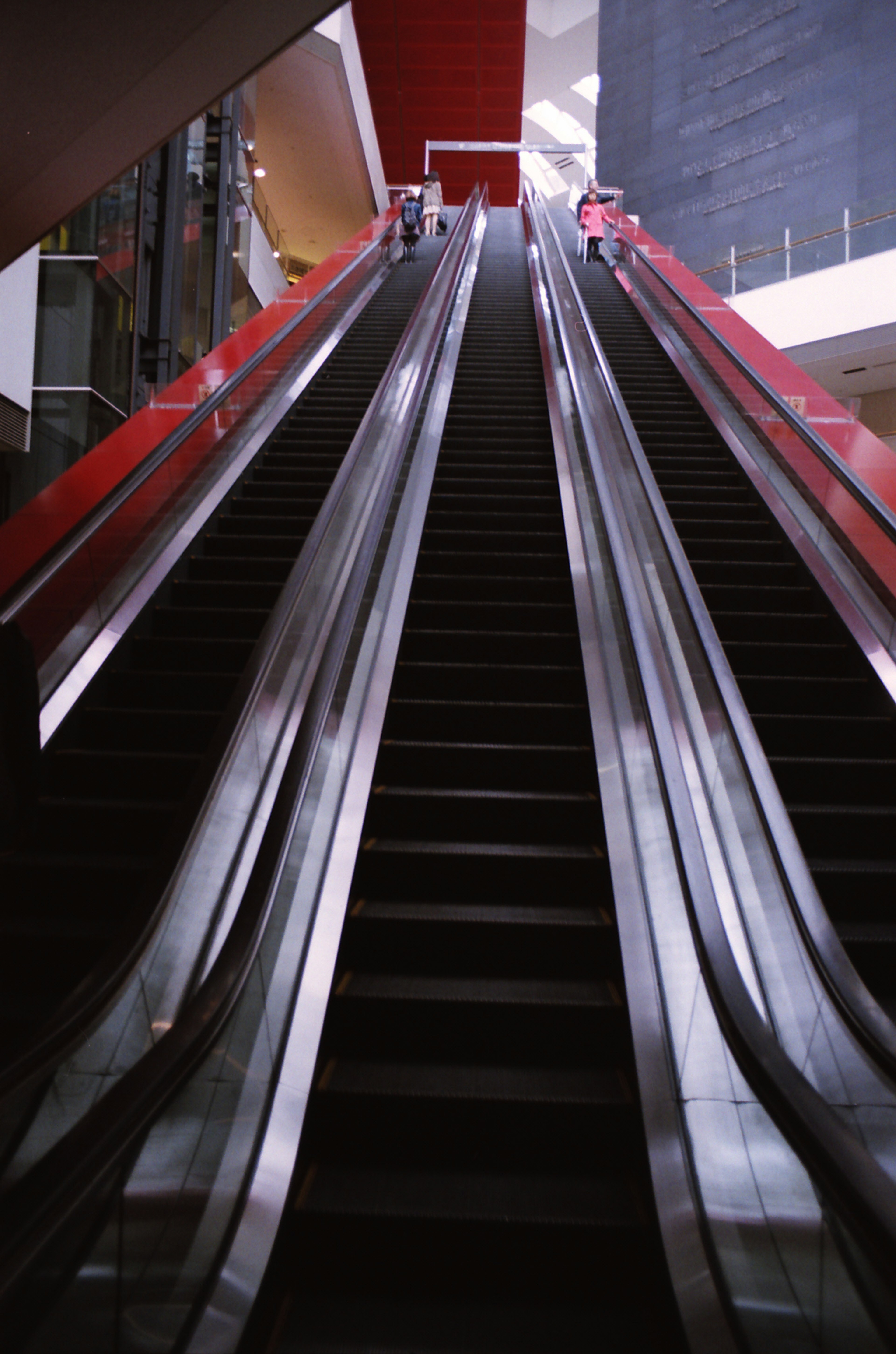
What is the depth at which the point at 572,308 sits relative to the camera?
8.43 meters

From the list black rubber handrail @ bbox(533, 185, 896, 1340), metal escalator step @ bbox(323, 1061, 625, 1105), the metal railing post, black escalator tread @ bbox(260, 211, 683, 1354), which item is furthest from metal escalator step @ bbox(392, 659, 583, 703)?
the metal railing post

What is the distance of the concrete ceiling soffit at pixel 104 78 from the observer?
3.10m

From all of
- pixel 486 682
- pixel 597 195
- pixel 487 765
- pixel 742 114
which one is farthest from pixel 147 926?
pixel 742 114

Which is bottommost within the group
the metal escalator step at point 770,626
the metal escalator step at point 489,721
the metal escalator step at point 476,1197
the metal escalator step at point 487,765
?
the metal escalator step at point 476,1197

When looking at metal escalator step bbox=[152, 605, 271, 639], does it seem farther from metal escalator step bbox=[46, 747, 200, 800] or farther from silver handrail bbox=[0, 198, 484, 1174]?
metal escalator step bbox=[46, 747, 200, 800]

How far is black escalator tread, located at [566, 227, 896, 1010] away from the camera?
120 inches

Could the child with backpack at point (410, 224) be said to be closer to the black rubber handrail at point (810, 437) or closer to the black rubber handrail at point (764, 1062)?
the black rubber handrail at point (810, 437)

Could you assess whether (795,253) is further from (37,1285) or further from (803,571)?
(37,1285)

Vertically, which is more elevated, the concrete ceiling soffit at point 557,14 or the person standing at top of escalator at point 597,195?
the concrete ceiling soffit at point 557,14

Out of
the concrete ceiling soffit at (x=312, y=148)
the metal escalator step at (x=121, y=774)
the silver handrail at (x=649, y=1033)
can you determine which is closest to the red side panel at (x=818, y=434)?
the silver handrail at (x=649, y=1033)

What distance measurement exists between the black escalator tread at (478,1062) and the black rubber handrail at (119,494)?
1.55 metres

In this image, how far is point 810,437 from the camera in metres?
4.97

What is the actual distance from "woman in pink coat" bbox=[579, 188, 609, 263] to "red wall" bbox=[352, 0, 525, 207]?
9195 millimetres

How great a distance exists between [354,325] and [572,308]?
7.88 feet
